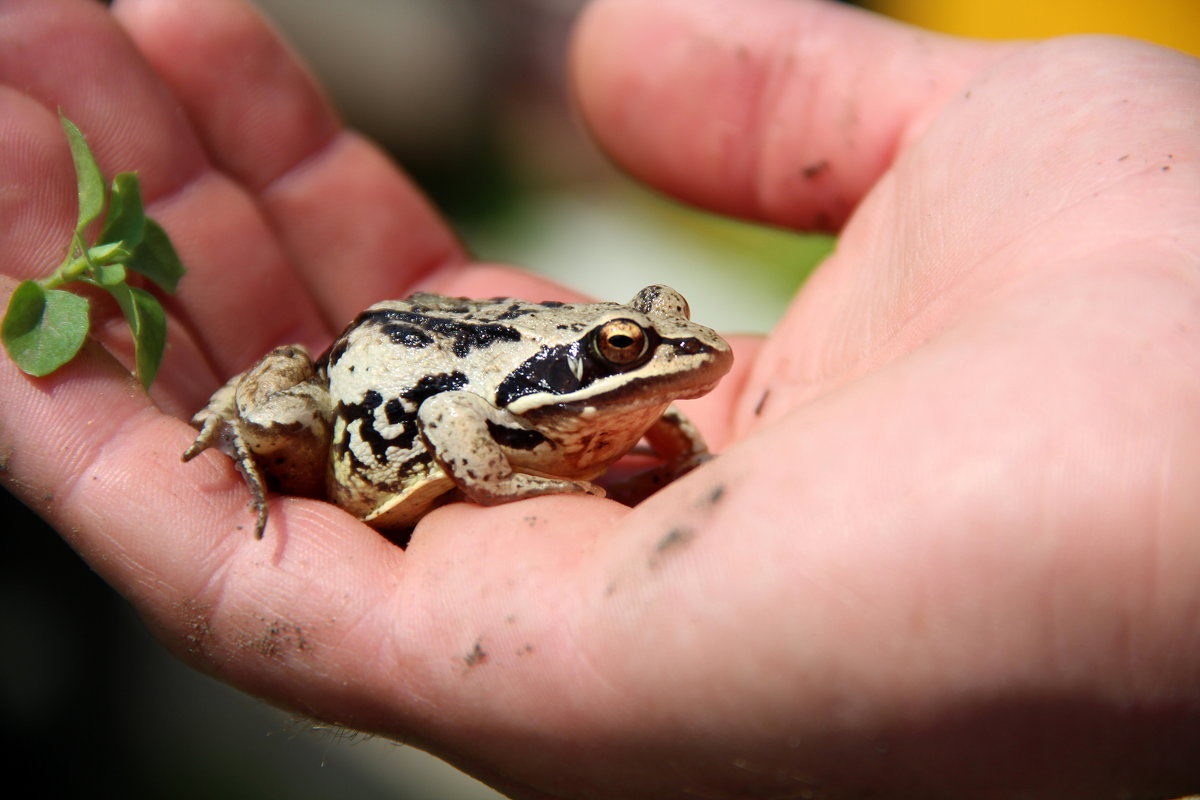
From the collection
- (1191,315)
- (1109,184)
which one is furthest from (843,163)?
(1191,315)

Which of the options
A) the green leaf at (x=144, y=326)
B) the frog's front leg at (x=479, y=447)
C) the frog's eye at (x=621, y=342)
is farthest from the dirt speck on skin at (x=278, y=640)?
the frog's eye at (x=621, y=342)

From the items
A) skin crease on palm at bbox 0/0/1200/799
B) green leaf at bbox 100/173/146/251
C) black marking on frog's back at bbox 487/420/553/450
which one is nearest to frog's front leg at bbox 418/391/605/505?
black marking on frog's back at bbox 487/420/553/450

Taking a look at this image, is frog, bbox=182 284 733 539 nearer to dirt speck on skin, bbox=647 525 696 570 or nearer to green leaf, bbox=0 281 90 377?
green leaf, bbox=0 281 90 377

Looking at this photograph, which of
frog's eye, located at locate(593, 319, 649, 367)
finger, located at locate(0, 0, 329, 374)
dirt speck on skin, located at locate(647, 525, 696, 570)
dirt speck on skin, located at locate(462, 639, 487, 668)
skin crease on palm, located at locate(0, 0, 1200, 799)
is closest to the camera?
skin crease on palm, located at locate(0, 0, 1200, 799)

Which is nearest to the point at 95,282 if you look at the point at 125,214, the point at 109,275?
the point at 109,275

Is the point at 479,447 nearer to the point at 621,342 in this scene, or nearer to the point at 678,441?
the point at 621,342

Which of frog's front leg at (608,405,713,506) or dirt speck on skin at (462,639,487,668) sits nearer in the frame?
dirt speck on skin at (462,639,487,668)
